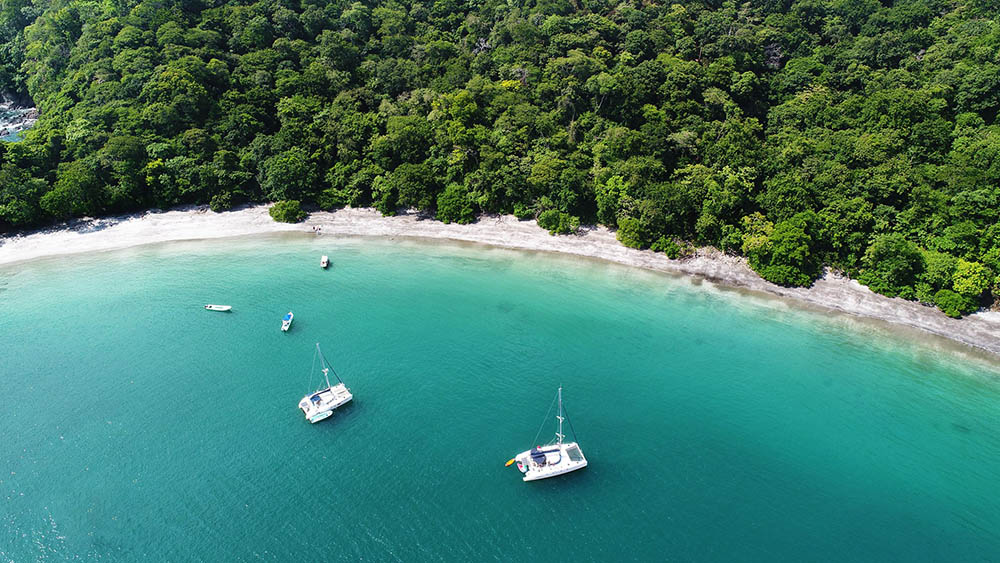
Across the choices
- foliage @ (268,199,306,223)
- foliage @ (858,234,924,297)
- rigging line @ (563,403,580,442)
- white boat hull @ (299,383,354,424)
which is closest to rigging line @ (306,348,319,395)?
white boat hull @ (299,383,354,424)

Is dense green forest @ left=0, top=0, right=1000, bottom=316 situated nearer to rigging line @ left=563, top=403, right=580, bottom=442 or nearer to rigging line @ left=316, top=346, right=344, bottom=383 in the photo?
rigging line @ left=563, top=403, right=580, bottom=442

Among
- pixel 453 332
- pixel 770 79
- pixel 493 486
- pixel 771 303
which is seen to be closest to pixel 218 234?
pixel 453 332

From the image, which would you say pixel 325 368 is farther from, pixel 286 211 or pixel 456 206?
pixel 286 211

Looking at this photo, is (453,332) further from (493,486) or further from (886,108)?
(886,108)

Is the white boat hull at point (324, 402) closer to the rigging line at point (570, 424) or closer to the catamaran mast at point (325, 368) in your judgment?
the catamaran mast at point (325, 368)

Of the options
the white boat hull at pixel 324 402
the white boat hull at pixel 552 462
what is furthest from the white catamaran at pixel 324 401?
the white boat hull at pixel 552 462
